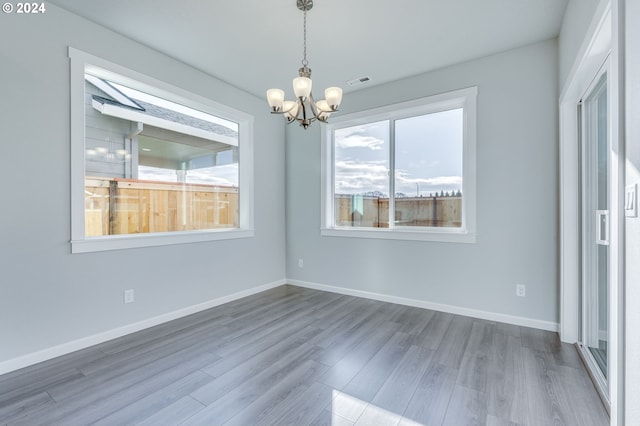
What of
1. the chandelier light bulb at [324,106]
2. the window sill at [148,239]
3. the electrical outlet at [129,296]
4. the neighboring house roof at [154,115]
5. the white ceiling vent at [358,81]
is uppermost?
the white ceiling vent at [358,81]

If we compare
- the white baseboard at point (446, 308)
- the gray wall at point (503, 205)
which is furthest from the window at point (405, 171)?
the white baseboard at point (446, 308)

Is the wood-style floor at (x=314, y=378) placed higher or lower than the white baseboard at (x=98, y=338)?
lower

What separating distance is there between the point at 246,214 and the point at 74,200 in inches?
77.8

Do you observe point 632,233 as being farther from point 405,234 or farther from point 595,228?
point 405,234

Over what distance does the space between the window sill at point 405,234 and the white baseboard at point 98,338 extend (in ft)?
5.52

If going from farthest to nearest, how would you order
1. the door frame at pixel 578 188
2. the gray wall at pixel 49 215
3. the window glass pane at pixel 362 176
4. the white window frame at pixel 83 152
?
the window glass pane at pixel 362 176 → the white window frame at pixel 83 152 → the gray wall at pixel 49 215 → the door frame at pixel 578 188

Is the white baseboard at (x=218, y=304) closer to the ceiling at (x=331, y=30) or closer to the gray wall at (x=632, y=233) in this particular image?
the gray wall at (x=632, y=233)

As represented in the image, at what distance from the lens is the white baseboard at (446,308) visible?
2.95 metres

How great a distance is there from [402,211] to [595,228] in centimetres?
194

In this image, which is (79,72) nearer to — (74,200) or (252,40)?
(74,200)

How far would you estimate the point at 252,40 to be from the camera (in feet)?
9.41

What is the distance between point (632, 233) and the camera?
43.4 inches

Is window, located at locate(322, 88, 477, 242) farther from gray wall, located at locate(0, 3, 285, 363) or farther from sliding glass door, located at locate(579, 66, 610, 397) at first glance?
gray wall, located at locate(0, 3, 285, 363)

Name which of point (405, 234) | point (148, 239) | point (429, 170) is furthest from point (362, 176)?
point (148, 239)
